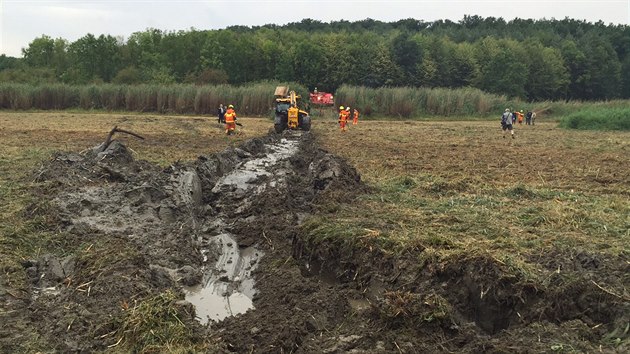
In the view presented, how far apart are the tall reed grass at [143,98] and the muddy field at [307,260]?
31.2 m

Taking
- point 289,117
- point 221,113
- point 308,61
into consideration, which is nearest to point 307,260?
point 289,117

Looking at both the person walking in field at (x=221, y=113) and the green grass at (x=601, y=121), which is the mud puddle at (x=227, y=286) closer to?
the person walking in field at (x=221, y=113)

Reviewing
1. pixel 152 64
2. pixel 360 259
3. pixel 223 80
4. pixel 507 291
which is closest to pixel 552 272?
pixel 507 291

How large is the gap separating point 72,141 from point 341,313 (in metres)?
Result: 16.6

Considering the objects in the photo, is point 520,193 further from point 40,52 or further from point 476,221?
point 40,52

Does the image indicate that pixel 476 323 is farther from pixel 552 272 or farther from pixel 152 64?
pixel 152 64

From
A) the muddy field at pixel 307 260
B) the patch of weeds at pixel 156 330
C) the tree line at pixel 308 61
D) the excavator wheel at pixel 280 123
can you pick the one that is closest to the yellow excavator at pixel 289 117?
the excavator wheel at pixel 280 123

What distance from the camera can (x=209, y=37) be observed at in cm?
7194

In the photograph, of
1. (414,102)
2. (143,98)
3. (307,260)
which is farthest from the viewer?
(414,102)

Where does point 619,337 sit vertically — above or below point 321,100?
above

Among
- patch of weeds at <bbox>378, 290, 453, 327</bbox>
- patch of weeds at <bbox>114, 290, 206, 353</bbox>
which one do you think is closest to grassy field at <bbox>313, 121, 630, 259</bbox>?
patch of weeds at <bbox>378, 290, 453, 327</bbox>

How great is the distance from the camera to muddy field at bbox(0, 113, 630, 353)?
174 inches

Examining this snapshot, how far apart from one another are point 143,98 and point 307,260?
4043 cm

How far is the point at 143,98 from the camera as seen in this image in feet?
144
